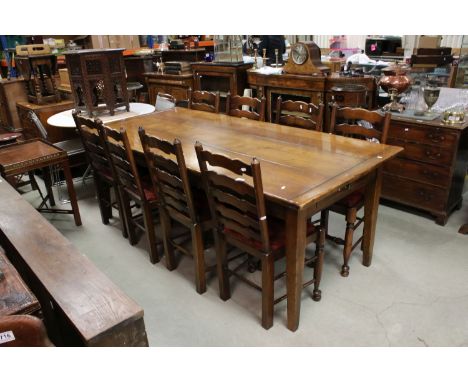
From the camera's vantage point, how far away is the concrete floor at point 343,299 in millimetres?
1896

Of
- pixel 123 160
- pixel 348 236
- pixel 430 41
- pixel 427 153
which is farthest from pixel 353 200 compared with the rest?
pixel 430 41

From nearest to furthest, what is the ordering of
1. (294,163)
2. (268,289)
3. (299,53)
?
(268,289) < (294,163) < (299,53)

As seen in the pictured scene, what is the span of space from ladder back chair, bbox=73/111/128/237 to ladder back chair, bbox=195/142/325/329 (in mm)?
949

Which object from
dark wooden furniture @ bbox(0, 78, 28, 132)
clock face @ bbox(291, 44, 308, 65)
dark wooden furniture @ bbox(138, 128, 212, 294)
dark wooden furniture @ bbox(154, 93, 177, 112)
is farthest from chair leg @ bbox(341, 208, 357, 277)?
dark wooden furniture @ bbox(0, 78, 28, 132)

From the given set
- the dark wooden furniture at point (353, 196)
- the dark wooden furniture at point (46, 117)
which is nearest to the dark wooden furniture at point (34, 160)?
the dark wooden furniture at point (46, 117)

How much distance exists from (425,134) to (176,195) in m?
1.82

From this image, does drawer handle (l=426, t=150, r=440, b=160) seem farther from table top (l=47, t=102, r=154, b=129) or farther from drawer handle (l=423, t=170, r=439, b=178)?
table top (l=47, t=102, r=154, b=129)

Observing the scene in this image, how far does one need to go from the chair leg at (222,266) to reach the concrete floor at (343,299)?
0.06m

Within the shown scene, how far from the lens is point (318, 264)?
80.0 inches

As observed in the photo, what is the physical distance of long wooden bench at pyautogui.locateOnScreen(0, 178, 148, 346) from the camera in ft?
3.90

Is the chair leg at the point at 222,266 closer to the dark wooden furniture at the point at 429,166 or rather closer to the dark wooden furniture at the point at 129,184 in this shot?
the dark wooden furniture at the point at 129,184

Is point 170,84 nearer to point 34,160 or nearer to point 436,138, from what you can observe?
point 34,160

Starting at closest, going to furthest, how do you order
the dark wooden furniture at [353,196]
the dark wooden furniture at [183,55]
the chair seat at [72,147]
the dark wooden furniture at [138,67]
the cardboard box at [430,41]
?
the dark wooden furniture at [353,196], the chair seat at [72,147], the cardboard box at [430,41], the dark wooden furniture at [183,55], the dark wooden furniture at [138,67]
